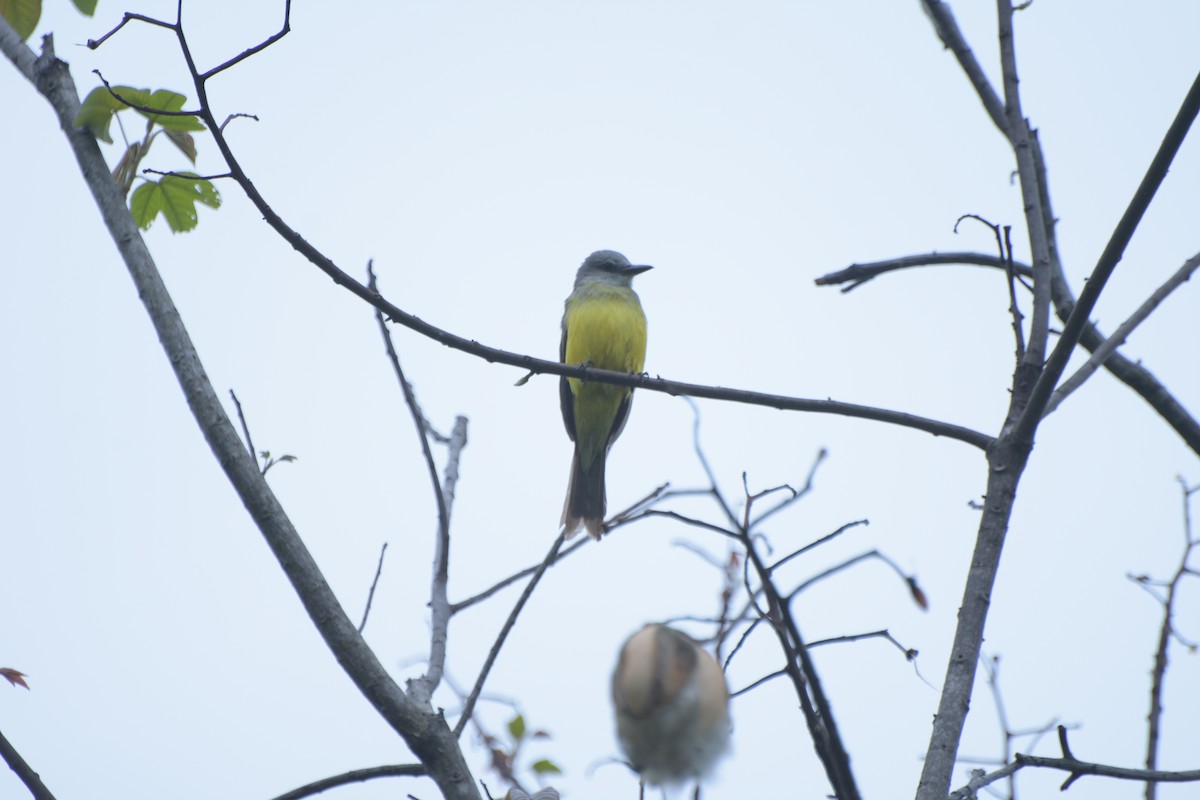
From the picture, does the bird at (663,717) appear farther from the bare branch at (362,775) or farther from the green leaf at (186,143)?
the green leaf at (186,143)

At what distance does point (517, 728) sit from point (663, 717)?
130 inches

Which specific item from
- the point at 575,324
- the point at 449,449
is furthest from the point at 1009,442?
the point at 575,324

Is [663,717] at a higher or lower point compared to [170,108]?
lower

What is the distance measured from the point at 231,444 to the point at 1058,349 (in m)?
1.92

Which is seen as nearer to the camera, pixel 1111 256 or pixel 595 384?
pixel 1111 256

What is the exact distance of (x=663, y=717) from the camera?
59.9 inches

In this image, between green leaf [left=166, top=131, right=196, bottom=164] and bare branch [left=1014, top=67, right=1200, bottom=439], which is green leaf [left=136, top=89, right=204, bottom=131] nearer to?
green leaf [left=166, top=131, right=196, bottom=164]

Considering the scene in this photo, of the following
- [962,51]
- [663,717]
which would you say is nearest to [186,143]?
[962,51]

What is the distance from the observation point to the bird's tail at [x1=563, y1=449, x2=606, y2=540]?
7.42 m

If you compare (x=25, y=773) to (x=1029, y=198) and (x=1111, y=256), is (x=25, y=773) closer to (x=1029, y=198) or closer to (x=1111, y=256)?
(x=1111, y=256)

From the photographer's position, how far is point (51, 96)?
10.0ft

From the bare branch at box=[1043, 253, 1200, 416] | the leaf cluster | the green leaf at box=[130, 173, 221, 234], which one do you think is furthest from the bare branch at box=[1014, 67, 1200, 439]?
the green leaf at box=[130, 173, 221, 234]

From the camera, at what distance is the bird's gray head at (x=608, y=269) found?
839cm

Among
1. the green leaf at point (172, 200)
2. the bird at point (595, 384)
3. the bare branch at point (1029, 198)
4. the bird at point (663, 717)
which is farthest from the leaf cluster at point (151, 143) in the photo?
the bird at point (595, 384)
